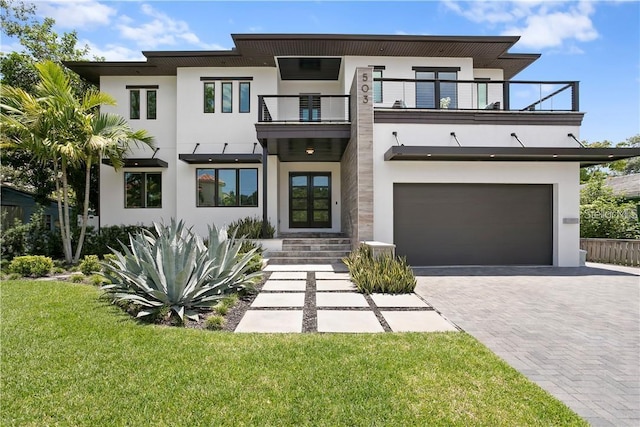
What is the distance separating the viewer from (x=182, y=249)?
5066mm

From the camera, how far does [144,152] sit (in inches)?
538

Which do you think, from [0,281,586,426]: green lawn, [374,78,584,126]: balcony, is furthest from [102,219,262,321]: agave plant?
[374,78,584,126]: balcony

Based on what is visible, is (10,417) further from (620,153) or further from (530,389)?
(620,153)

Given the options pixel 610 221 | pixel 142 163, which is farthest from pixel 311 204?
pixel 610 221

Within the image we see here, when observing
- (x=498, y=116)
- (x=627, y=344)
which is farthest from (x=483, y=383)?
(x=498, y=116)

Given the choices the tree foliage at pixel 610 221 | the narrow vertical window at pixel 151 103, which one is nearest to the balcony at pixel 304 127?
the narrow vertical window at pixel 151 103

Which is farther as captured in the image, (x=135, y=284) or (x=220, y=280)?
(x=220, y=280)

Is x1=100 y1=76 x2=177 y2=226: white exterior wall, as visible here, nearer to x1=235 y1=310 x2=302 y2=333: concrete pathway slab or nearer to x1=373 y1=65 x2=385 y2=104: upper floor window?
x1=373 y1=65 x2=385 y2=104: upper floor window

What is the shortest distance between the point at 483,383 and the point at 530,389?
38 centimetres

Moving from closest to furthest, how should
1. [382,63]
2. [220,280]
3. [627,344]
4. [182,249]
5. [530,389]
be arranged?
[530,389], [627,344], [182,249], [220,280], [382,63]

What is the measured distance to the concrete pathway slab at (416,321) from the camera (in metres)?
4.47

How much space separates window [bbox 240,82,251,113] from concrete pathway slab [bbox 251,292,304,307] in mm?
9321

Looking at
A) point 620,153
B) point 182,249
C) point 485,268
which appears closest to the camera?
point 182,249

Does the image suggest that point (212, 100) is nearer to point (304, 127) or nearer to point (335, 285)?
point (304, 127)
